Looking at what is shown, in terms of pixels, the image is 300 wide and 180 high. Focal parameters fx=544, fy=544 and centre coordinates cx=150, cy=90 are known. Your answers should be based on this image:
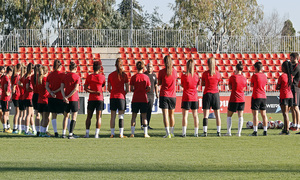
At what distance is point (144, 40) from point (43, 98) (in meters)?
23.3

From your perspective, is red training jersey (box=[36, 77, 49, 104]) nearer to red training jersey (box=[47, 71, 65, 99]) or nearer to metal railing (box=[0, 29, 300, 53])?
red training jersey (box=[47, 71, 65, 99])

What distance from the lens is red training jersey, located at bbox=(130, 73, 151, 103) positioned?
14031 mm

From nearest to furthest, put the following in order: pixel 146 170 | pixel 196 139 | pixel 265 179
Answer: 1. pixel 265 179
2. pixel 146 170
3. pixel 196 139

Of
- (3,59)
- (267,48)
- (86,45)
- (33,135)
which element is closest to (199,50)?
(267,48)

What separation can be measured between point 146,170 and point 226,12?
4441 centimetres

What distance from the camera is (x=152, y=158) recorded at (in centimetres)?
1018

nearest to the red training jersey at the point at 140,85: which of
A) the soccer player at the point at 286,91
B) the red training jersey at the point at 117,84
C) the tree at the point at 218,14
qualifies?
the red training jersey at the point at 117,84

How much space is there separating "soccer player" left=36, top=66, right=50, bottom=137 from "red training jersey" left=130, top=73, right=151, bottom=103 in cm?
246

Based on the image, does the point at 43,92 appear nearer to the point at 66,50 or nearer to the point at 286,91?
the point at 286,91

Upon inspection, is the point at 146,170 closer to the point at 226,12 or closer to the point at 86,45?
the point at 86,45

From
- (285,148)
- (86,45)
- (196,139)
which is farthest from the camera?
(86,45)

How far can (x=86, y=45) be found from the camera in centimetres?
3688

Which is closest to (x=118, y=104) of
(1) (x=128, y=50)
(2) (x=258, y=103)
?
(2) (x=258, y=103)

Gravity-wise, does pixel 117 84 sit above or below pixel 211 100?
above
